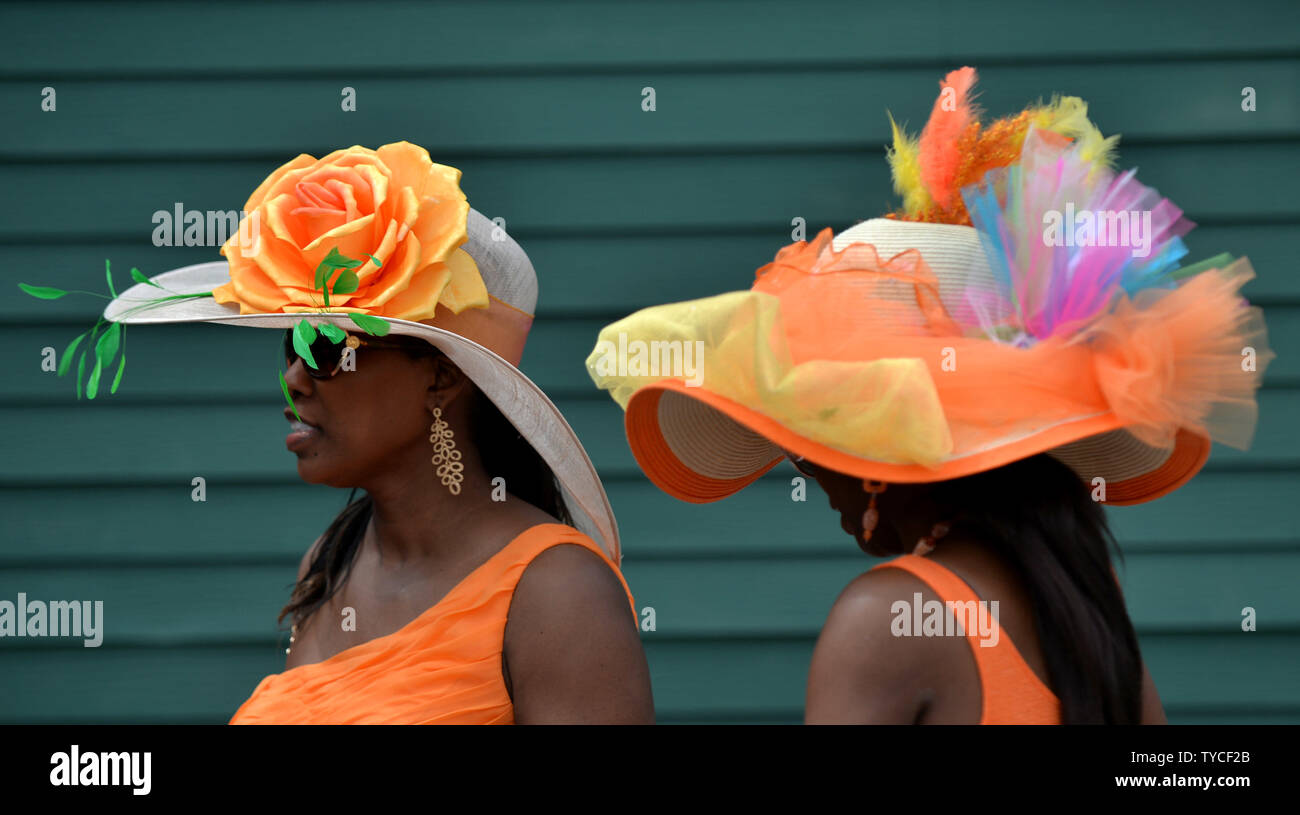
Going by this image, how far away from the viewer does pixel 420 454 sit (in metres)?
1.87

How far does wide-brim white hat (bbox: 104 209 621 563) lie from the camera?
178 centimetres

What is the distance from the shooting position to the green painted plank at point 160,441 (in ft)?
9.57

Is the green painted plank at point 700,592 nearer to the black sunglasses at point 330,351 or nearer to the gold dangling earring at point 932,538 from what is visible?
the black sunglasses at point 330,351

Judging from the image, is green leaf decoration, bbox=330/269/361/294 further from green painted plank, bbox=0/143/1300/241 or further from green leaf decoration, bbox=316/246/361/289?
green painted plank, bbox=0/143/1300/241

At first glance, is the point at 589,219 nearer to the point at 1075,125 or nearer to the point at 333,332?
the point at 333,332

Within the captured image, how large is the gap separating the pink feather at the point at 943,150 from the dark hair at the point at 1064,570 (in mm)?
408

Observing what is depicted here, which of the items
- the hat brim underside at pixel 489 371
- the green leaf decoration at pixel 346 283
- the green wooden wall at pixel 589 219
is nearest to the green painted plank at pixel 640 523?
the green wooden wall at pixel 589 219

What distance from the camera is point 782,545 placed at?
291 centimetres

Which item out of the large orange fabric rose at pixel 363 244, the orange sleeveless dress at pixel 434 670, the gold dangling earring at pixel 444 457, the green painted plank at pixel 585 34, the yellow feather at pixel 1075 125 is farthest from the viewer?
the green painted plank at pixel 585 34

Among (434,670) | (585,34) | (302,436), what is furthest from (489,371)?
(585,34)
